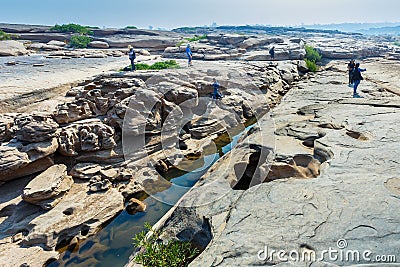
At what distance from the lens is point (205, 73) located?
17281 millimetres

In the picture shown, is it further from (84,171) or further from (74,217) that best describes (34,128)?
(74,217)

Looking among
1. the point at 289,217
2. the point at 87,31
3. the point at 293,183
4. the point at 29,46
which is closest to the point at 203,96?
the point at 293,183

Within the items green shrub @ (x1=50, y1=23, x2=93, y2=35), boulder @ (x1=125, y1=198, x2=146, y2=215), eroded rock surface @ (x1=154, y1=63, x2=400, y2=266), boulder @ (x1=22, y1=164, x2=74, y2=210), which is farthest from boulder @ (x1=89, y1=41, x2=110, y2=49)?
eroded rock surface @ (x1=154, y1=63, x2=400, y2=266)

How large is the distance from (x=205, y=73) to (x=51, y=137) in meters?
10.5

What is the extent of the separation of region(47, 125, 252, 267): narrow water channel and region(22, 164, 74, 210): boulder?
1.61 meters

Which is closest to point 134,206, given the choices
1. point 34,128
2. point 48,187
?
point 48,187

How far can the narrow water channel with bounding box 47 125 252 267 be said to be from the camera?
6867mm

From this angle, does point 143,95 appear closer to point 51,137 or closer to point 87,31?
point 51,137

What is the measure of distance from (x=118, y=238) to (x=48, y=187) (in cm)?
251

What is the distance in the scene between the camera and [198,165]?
11.2m

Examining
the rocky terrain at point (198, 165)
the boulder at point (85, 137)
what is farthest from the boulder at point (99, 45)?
the boulder at point (85, 137)

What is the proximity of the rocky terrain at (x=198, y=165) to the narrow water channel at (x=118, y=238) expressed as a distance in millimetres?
200

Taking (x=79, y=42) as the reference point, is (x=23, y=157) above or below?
below

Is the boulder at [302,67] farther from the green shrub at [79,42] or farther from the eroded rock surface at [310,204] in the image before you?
the green shrub at [79,42]
